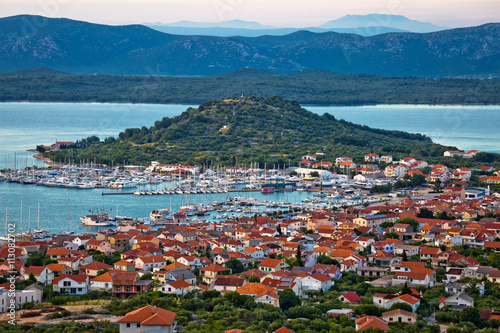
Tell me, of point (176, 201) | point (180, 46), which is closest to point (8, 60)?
point (180, 46)

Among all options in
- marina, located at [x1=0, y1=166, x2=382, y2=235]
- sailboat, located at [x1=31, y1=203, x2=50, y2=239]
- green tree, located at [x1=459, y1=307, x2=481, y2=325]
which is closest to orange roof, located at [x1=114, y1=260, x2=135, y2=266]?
sailboat, located at [x1=31, y1=203, x2=50, y2=239]

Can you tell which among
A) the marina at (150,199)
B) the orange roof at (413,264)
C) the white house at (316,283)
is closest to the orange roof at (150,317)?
the white house at (316,283)

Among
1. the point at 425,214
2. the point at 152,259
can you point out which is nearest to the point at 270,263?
the point at 152,259

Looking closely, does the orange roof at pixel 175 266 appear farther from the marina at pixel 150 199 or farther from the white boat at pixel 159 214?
the white boat at pixel 159 214

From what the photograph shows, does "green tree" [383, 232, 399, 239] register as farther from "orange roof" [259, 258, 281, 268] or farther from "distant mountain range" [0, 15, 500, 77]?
"distant mountain range" [0, 15, 500, 77]

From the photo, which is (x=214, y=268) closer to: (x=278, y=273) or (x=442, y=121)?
(x=278, y=273)

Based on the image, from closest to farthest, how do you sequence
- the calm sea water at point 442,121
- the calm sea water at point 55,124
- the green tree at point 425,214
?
the green tree at point 425,214, the calm sea water at point 55,124, the calm sea water at point 442,121

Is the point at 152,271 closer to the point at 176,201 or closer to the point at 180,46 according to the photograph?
the point at 176,201
